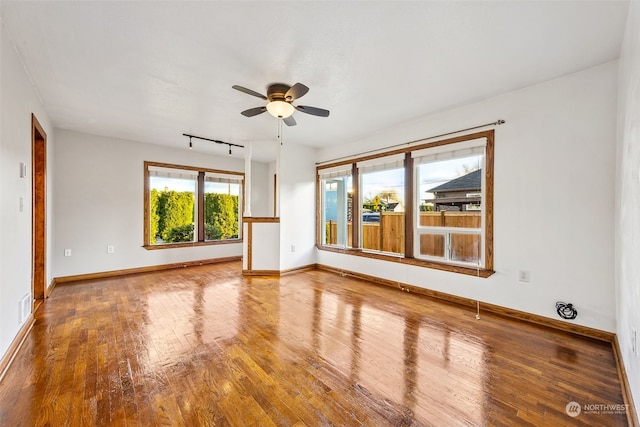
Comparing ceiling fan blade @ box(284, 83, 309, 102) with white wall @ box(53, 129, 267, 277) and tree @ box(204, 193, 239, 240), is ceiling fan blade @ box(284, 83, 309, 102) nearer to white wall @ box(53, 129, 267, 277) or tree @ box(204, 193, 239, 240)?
white wall @ box(53, 129, 267, 277)

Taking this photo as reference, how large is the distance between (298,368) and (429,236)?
273 cm

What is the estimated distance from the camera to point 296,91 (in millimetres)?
2486

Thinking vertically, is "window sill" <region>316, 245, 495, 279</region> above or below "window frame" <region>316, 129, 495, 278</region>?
below

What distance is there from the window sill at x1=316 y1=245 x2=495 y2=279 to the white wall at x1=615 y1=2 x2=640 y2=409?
1.16 m

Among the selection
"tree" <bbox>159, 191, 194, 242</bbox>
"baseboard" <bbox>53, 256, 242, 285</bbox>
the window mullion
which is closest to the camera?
"baseboard" <bbox>53, 256, 242, 285</bbox>

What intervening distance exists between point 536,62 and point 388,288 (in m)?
3.24

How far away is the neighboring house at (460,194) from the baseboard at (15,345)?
4580 millimetres

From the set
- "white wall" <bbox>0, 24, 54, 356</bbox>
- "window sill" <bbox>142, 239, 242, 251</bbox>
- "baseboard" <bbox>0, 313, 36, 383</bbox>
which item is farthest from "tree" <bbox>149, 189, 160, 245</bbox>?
"baseboard" <bbox>0, 313, 36, 383</bbox>

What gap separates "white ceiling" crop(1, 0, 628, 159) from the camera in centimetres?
180

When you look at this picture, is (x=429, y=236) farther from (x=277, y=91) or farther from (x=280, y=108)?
(x=277, y=91)

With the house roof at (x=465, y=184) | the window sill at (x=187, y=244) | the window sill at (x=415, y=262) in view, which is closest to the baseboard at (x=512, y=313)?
the window sill at (x=415, y=262)

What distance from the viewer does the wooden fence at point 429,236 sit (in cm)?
347

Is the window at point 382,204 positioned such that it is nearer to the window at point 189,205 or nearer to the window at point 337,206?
the window at point 337,206

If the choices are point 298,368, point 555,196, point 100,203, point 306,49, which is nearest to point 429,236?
point 555,196
